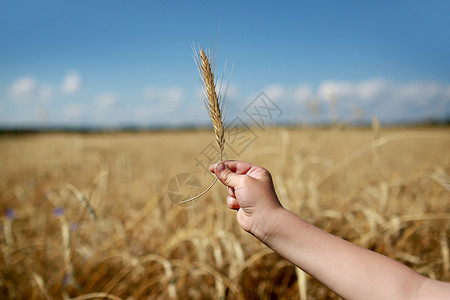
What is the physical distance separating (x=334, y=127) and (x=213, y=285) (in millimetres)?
1030

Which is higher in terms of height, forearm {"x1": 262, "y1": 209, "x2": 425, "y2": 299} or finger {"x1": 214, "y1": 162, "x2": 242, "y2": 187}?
finger {"x1": 214, "y1": 162, "x2": 242, "y2": 187}

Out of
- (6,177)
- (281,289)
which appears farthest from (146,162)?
(281,289)

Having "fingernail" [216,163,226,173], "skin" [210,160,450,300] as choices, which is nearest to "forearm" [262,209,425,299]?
"skin" [210,160,450,300]

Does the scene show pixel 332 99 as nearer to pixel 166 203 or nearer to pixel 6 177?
pixel 166 203

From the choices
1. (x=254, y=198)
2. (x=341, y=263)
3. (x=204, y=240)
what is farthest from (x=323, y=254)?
(x=204, y=240)

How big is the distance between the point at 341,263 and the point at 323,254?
0.03 m

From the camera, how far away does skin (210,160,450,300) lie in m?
0.50

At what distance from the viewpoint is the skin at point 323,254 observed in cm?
50

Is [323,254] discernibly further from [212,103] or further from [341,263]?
[212,103]

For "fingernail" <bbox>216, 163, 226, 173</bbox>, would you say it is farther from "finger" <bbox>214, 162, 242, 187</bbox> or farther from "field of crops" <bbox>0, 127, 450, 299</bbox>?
"field of crops" <bbox>0, 127, 450, 299</bbox>

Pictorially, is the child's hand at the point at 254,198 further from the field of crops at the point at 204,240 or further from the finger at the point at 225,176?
the field of crops at the point at 204,240

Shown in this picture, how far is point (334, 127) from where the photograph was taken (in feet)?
5.80

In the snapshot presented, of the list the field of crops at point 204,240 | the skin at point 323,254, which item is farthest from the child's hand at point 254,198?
the field of crops at point 204,240

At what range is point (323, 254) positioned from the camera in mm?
528
